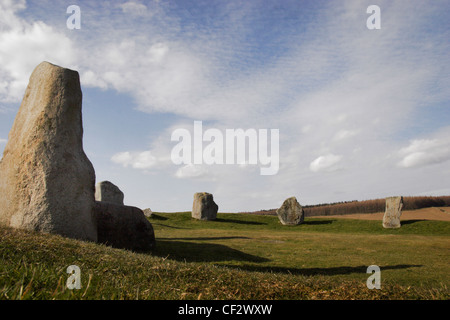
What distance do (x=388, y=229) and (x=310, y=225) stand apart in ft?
26.5

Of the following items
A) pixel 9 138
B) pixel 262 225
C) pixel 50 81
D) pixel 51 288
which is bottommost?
pixel 262 225

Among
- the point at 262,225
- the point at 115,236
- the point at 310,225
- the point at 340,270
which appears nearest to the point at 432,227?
the point at 310,225

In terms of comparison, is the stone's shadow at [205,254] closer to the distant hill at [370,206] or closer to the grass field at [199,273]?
the grass field at [199,273]

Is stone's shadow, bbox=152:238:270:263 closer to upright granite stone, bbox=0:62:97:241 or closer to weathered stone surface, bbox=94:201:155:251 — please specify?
weathered stone surface, bbox=94:201:155:251

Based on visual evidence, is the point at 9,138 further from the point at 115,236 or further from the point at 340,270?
the point at 340,270

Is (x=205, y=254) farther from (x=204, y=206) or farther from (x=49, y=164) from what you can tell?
(x=204, y=206)

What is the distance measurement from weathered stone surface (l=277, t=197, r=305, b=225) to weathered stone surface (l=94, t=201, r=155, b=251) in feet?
91.7

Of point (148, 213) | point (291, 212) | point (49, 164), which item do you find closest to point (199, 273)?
point (49, 164)

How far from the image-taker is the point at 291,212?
1551 inches

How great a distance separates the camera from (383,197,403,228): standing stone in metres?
34.1

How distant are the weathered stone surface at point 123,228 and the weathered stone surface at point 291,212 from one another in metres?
27.9

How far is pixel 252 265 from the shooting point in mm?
12484
